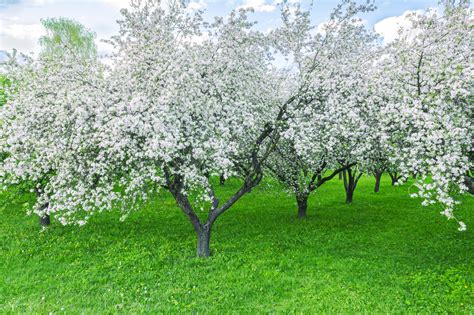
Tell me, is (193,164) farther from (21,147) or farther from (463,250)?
(463,250)

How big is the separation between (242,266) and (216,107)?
20.1 feet

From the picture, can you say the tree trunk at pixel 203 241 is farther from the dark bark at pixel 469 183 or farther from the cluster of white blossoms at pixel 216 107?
the dark bark at pixel 469 183

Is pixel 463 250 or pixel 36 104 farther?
pixel 463 250

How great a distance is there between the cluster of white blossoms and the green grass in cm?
245

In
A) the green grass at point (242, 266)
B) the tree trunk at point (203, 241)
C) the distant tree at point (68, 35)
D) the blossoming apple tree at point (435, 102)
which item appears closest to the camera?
the blossoming apple tree at point (435, 102)

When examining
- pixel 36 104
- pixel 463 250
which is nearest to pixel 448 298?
pixel 463 250

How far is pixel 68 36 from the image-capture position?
47.9 m

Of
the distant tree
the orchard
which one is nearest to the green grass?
the orchard

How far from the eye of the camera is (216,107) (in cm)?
1145

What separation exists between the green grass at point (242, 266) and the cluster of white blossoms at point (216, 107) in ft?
8.03

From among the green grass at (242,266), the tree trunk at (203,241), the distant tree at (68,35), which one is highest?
the distant tree at (68,35)

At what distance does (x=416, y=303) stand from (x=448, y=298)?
1.11 metres

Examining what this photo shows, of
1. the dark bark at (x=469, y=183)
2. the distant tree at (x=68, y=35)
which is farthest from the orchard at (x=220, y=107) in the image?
the distant tree at (x=68, y=35)

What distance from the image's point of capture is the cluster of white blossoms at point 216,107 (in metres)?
10.1
